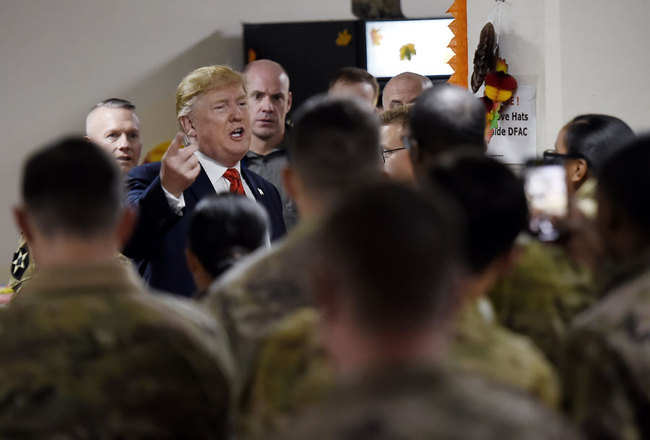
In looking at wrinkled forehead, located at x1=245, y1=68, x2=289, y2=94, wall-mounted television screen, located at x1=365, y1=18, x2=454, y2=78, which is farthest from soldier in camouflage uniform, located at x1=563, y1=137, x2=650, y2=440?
wall-mounted television screen, located at x1=365, y1=18, x2=454, y2=78

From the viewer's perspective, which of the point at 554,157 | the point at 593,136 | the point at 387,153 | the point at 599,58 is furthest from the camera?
the point at 599,58

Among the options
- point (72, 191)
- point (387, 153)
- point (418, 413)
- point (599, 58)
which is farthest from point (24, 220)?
point (599, 58)

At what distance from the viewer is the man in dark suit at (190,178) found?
3.06 m

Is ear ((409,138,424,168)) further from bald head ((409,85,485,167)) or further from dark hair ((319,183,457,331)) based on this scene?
dark hair ((319,183,457,331))

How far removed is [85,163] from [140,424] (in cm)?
46

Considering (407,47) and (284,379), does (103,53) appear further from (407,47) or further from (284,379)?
(284,379)

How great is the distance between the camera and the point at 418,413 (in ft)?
3.20

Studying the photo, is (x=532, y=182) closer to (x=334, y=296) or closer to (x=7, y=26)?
(x=334, y=296)

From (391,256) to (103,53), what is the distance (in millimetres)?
6681

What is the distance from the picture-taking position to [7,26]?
7.19m

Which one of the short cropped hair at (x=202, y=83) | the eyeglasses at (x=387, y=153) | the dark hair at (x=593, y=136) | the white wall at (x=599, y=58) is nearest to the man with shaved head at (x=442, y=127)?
the dark hair at (x=593, y=136)

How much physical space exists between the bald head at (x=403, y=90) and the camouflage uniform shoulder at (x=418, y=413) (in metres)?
3.84

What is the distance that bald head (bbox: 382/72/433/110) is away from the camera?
4.81 meters

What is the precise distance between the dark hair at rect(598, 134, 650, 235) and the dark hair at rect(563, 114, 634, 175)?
1.13 m
